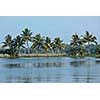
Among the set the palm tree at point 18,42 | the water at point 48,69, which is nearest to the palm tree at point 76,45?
the water at point 48,69

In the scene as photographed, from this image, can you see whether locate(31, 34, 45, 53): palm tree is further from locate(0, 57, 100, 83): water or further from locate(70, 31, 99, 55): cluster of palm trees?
locate(70, 31, 99, 55): cluster of palm trees

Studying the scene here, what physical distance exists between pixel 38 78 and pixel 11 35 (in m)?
0.69

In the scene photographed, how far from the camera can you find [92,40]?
550cm

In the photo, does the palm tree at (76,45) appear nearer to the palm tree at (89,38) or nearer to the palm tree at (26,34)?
the palm tree at (89,38)

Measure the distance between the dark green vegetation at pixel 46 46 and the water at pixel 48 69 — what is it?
8 cm

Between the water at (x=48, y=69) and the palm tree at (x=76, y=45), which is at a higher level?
the palm tree at (x=76, y=45)

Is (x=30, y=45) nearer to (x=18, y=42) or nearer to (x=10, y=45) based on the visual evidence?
(x=18, y=42)

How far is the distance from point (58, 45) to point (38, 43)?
0.28 m

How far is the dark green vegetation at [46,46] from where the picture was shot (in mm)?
5527

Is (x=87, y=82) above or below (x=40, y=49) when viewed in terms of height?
below
